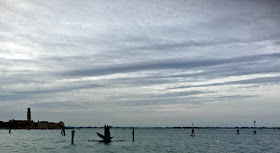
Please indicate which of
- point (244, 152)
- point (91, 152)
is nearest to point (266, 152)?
point (244, 152)

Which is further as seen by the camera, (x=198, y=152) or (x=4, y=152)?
(x=198, y=152)

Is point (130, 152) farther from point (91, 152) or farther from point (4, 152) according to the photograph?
point (4, 152)

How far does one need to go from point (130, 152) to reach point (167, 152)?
714 cm

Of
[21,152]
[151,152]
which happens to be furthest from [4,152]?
[151,152]

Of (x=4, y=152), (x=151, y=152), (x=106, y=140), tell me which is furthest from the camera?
(x=106, y=140)

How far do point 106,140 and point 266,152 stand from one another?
1473 inches

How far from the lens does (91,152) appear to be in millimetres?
54906

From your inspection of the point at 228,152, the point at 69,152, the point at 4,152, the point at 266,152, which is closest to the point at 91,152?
the point at 69,152

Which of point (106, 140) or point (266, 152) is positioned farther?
point (106, 140)

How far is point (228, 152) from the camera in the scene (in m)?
56.2

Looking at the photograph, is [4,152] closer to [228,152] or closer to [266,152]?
[228,152]

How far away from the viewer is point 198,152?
185 feet

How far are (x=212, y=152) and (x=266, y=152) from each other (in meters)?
10.7

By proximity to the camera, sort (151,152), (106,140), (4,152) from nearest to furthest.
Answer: (4,152)
(151,152)
(106,140)
